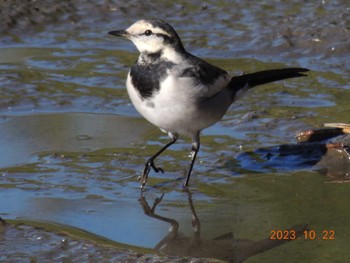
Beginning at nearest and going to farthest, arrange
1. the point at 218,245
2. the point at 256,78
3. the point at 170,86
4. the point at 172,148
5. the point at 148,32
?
the point at 218,245
the point at 170,86
the point at 148,32
the point at 256,78
the point at 172,148

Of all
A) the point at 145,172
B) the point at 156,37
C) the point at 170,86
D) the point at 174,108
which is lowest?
the point at 145,172

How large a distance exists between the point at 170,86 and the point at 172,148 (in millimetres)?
1087

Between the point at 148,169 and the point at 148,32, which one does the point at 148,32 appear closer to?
the point at 148,32

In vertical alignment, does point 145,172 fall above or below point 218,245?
above

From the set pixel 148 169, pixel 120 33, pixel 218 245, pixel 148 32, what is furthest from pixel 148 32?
pixel 218 245

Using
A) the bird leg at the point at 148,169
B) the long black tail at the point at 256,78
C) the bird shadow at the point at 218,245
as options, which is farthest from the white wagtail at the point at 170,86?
the bird shadow at the point at 218,245

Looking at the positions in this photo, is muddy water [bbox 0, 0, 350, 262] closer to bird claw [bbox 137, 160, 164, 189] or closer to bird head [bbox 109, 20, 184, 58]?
bird claw [bbox 137, 160, 164, 189]

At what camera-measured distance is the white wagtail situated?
21.6ft

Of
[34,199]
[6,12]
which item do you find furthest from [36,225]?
[6,12]

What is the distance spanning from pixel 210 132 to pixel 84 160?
3.71 ft

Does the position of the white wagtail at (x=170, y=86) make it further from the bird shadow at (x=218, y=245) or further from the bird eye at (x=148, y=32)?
the bird shadow at (x=218, y=245)

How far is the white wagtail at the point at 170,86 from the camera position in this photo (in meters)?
6.59

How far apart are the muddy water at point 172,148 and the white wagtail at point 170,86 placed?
38 cm

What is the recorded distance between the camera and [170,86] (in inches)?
259
